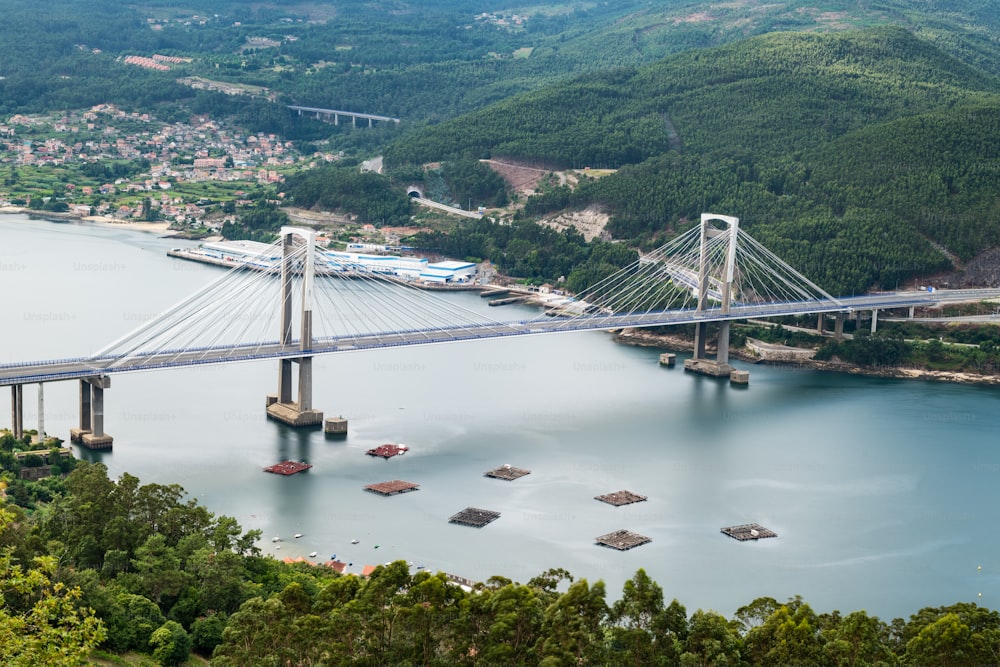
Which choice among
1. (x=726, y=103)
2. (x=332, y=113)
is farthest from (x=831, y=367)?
(x=332, y=113)

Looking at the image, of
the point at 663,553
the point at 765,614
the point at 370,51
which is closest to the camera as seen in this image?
the point at 765,614

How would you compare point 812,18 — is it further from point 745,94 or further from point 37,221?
point 37,221

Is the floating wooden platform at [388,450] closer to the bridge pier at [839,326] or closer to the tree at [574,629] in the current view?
the tree at [574,629]

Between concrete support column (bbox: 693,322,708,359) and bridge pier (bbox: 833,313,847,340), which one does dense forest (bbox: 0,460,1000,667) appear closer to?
concrete support column (bbox: 693,322,708,359)

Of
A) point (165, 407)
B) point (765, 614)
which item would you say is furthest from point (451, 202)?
point (765, 614)

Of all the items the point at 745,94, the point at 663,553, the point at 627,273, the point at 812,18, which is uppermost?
the point at 812,18

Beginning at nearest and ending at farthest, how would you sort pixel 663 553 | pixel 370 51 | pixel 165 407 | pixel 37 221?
pixel 663 553, pixel 165 407, pixel 37 221, pixel 370 51
